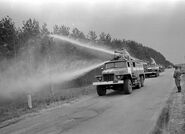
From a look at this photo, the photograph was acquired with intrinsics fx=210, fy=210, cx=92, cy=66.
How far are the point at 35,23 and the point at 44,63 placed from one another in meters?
5.04

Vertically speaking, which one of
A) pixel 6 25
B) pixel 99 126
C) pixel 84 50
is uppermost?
pixel 6 25

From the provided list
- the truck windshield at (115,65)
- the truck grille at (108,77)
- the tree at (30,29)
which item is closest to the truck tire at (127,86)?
the truck grille at (108,77)

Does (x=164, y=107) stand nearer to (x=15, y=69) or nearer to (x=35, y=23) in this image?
(x=15, y=69)

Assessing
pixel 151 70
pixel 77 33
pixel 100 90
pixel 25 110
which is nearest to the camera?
pixel 25 110

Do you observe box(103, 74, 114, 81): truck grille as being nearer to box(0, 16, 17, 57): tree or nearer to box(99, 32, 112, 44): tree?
box(0, 16, 17, 57): tree

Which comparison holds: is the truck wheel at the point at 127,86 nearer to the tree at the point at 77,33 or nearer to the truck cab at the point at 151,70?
the truck cab at the point at 151,70

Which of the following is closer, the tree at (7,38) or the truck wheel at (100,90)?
the truck wheel at (100,90)

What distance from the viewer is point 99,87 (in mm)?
14609

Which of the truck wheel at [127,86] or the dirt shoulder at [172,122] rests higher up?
the truck wheel at [127,86]

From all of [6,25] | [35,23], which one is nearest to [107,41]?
[35,23]

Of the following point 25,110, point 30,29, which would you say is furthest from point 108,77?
point 30,29

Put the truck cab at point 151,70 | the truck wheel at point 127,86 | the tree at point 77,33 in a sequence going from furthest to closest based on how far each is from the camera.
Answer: the tree at point 77,33 → the truck cab at point 151,70 → the truck wheel at point 127,86

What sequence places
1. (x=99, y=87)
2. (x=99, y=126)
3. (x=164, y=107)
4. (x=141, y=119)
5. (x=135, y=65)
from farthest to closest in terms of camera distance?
1. (x=135, y=65)
2. (x=99, y=87)
3. (x=164, y=107)
4. (x=141, y=119)
5. (x=99, y=126)

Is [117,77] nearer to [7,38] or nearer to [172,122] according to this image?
[172,122]
